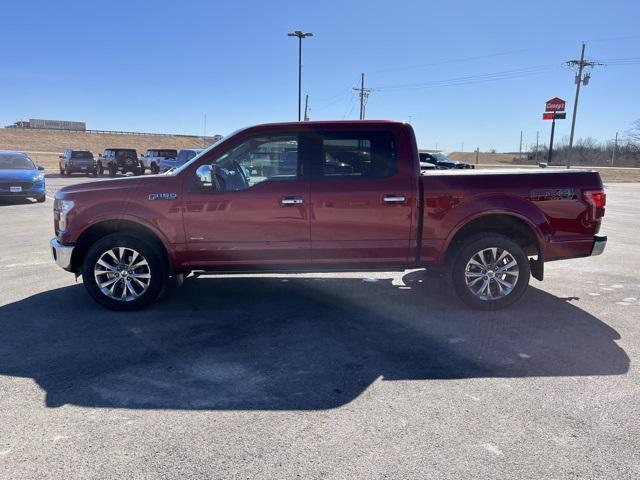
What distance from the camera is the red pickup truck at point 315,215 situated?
520 centimetres

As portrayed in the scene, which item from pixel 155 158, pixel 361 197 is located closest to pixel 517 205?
pixel 361 197

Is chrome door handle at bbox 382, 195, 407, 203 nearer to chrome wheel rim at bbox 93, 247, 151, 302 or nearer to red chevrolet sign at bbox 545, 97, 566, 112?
chrome wheel rim at bbox 93, 247, 151, 302

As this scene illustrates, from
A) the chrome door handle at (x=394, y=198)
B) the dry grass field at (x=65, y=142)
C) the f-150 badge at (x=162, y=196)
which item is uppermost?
the dry grass field at (x=65, y=142)

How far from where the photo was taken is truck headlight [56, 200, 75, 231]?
5.25 meters

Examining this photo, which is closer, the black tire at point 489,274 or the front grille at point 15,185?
the black tire at point 489,274

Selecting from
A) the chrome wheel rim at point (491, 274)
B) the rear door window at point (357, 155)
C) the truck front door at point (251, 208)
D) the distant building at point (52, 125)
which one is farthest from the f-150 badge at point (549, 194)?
A: the distant building at point (52, 125)

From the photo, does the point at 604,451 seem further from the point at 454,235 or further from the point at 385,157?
the point at 385,157

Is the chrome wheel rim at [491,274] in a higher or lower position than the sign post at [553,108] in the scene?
lower

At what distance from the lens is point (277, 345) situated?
14.6 ft

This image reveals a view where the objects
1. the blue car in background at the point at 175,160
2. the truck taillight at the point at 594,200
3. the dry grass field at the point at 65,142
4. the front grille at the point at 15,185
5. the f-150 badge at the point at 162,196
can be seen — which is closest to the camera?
the f-150 badge at the point at 162,196

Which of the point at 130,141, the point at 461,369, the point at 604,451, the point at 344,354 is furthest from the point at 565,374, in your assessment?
the point at 130,141

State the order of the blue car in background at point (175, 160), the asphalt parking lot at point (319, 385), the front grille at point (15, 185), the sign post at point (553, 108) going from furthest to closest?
the sign post at point (553, 108)
the blue car in background at point (175, 160)
the front grille at point (15, 185)
the asphalt parking lot at point (319, 385)

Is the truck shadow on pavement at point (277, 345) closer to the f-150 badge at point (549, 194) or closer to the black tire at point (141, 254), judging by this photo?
the black tire at point (141, 254)

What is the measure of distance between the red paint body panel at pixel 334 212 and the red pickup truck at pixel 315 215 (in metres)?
0.01
